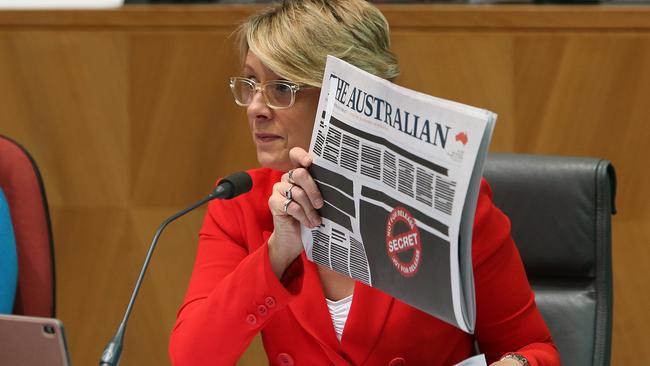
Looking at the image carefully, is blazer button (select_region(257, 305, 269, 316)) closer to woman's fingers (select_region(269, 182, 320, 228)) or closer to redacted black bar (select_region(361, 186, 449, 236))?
woman's fingers (select_region(269, 182, 320, 228))

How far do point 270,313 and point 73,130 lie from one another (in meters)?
1.34

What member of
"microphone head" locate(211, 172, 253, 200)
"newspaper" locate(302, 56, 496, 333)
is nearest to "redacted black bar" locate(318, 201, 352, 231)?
"newspaper" locate(302, 56, 496, 333)

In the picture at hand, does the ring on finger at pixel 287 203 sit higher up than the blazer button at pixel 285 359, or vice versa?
the ring on finger at pixel 287 203

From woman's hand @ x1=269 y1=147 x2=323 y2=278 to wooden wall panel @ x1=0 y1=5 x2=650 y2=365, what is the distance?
1066 mm

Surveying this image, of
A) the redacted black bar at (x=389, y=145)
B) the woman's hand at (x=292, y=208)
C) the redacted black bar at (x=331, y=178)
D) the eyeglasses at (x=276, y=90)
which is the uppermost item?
the redacted black bar at (x=389, y=145)

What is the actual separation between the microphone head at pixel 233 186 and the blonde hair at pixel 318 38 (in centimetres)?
22

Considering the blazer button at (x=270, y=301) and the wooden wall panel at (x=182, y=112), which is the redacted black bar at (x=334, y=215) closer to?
the blazer button at (x=270, y=301)

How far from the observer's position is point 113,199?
2.71m

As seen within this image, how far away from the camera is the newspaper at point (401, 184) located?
1.22 metres

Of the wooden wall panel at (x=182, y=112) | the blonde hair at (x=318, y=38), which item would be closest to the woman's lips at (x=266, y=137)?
the blonde hair at (x=318, y=38)

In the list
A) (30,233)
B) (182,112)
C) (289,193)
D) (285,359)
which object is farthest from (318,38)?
(182,112)

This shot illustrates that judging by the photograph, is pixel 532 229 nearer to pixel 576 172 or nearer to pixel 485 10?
pixel 576 172

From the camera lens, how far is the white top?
1.72m

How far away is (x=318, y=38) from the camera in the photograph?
1.68 metres
